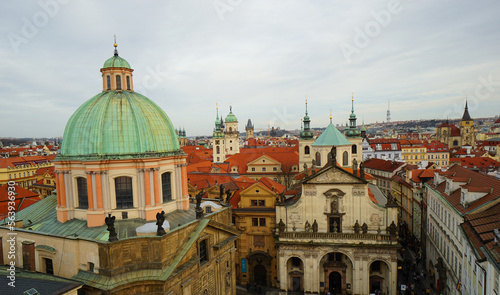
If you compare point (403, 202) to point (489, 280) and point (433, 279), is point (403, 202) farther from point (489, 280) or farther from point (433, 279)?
point (489, 280)

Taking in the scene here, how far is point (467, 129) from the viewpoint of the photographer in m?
139

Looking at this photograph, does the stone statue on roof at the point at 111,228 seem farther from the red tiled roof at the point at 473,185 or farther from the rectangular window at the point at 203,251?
the red tiled roof at the point at 473,185

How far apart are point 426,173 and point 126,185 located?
4708cm

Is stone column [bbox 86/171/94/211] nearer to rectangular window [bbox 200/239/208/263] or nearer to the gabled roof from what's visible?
rectangular window [bbox 200/239/208/263]

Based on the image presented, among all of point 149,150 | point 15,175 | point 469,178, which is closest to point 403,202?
point 469,178

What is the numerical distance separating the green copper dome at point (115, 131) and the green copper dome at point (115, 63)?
263 cm

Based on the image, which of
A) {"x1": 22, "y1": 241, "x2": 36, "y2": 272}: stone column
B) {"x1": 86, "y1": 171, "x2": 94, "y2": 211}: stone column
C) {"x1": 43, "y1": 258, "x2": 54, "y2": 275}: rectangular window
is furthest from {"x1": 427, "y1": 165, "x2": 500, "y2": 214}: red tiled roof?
{"x1": 22, "y1": 241, "x2": 36, "y2": 272}: stone column

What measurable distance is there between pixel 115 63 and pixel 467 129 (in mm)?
154861

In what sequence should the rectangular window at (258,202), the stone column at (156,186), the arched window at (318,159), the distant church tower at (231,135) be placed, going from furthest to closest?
the distant church tower at (231,135) → the arched window at (318,159) → the rectangular window at (258,202) → the stone column at (156,186)

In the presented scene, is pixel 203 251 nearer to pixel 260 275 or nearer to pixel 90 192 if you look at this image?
pixel 90 192

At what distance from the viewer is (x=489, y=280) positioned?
67.5ft

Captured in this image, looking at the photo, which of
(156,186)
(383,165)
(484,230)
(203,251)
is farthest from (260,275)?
(383,165)

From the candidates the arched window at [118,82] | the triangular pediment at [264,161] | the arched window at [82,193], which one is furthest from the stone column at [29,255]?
the triangular pediment at [264,161]

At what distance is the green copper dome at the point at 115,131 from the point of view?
2567cm
